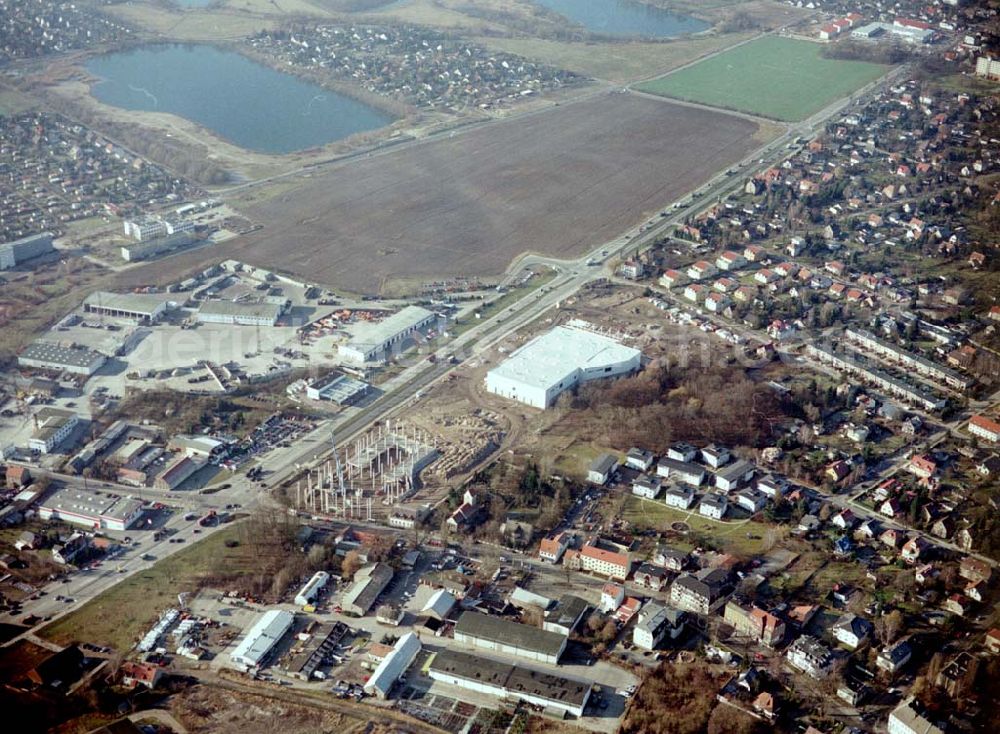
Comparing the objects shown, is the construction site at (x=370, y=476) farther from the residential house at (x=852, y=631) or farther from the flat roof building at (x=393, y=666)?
the residential house at (x=852, y=631)

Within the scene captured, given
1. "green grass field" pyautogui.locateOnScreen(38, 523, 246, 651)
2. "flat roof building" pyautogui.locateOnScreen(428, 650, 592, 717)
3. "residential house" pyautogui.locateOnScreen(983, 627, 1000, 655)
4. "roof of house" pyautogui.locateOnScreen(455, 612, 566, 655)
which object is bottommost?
"green grass field" pyautogui.locateOnScreen(38, 523, 246, 651)

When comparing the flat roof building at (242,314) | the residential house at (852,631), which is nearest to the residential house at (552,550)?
the residential house at (852,631)

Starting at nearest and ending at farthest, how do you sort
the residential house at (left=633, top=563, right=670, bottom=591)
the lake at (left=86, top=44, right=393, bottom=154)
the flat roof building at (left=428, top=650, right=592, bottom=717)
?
the flat roof building at (left=428, top=650, right=592, bottom=717) < the residential house at (left=633, top=563, right=670, bottom=591) < the lake at (left=86, top=44, right=393, bottom=154)

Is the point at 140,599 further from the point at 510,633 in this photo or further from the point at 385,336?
the point at 385,336

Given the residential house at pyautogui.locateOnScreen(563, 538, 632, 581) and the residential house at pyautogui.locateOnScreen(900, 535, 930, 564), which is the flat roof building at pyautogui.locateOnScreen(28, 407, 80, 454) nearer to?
the residential house at pyautogui.locateOnScreen(563, 538, 632, 581)

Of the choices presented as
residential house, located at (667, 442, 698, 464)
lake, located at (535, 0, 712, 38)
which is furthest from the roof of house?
lake, located at (535, 0, 712, 38)

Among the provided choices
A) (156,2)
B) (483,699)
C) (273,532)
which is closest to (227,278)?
(273,532)

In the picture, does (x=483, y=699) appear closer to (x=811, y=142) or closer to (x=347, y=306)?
(x=347, y=306)
